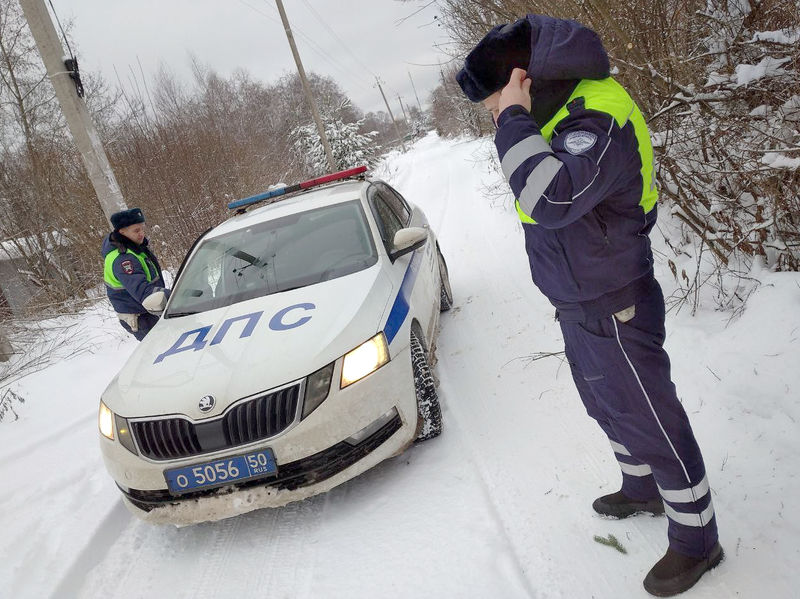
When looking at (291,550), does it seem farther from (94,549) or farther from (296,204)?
(296,204)

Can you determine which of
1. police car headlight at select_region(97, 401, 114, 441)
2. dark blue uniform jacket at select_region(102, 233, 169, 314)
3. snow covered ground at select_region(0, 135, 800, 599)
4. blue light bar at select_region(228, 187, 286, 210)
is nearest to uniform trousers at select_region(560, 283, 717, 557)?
snow covered ground at select_region(0, 135, 800, 599)

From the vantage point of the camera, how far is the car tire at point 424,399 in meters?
3.06

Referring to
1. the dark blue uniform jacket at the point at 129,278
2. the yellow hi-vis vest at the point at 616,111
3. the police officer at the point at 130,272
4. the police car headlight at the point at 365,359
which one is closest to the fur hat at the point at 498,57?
the yellow hi-vis vest at the point at 616,111

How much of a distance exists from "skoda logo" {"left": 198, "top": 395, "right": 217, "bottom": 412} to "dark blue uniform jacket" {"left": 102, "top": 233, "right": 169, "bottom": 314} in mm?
2283

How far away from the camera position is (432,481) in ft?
9.42

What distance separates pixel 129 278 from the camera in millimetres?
4402

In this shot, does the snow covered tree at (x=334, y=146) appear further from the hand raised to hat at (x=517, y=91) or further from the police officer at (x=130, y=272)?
the hand raised to hat at (x=517, y=91)

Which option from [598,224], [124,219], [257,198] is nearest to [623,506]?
[598,224]

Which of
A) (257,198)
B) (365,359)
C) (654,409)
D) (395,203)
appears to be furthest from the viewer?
(395,203)

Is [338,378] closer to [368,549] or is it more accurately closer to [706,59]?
[368,549]

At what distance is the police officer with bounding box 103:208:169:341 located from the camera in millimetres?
4410

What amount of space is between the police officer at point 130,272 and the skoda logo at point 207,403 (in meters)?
2.15

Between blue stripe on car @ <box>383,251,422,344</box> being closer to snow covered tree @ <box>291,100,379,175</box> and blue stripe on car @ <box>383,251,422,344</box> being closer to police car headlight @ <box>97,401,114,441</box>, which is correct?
police car headlight @ <box>97,401,114,441</box>

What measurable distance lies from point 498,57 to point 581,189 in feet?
1.86
